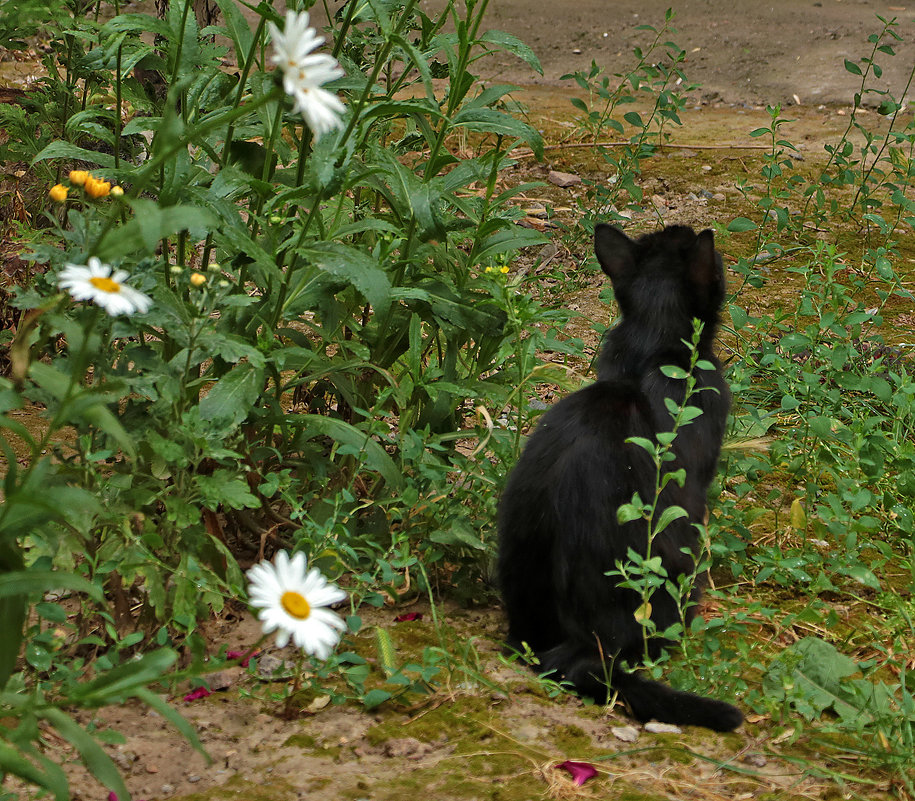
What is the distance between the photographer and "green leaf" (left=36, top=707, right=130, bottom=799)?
148cm

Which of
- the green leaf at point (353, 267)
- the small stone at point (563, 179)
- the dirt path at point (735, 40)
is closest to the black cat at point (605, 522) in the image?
the green leaf at point (353, 267)

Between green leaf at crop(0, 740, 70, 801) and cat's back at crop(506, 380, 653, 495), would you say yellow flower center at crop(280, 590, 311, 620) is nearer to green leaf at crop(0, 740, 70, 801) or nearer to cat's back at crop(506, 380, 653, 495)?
green leaf at crop(0, 740, 70, 801)

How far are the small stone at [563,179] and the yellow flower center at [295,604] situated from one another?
4330 millimetres

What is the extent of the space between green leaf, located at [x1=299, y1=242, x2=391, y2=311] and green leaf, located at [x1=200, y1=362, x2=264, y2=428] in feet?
0.92

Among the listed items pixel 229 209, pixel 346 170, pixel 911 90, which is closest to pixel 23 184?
pixel 229 209

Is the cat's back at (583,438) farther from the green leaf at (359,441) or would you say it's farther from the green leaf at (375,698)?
the green leaf at (375,698)

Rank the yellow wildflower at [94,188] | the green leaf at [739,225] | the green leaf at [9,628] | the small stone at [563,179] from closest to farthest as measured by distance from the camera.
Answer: the green leaf at [9,628] < the yellow wildflower at [94,188] < the green leaf at [739,225] < the small stone at [563,179]

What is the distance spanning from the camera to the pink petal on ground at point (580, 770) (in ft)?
6.49

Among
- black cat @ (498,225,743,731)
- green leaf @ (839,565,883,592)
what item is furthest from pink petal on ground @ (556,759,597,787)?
green leaf @ (839,565,883,592)

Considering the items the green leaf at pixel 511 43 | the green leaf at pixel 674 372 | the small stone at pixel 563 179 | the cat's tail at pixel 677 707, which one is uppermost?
the small stone at pixel 563 179

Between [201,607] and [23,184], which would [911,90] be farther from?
[201,607]

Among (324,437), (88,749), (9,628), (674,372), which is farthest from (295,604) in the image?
(324,437)

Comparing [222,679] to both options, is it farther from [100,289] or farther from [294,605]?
[100,289]

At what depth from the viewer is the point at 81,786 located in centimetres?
188
